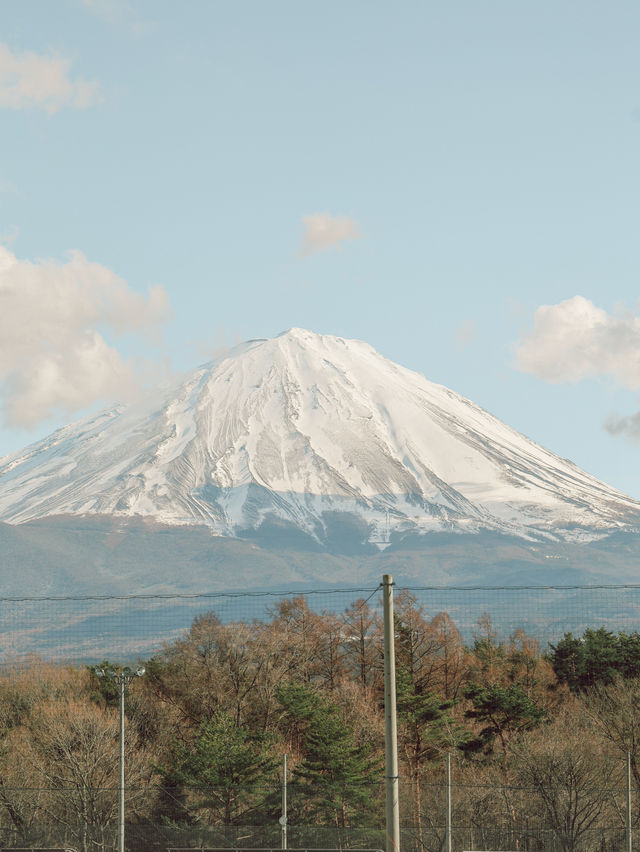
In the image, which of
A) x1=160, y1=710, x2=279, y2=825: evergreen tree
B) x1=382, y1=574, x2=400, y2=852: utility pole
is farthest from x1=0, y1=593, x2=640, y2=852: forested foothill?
x1=382, y1=574, x2=400, y2=852: utility pole

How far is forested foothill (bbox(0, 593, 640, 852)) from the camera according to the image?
51.3 metres

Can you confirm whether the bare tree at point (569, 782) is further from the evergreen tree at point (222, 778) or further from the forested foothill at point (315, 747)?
the evergreen tree at point (222, 778)

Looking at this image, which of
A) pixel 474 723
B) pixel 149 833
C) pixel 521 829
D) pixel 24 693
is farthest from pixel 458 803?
pixel 24 693

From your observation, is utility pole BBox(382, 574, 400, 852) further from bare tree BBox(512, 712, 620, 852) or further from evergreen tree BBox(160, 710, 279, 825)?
evergreen tree BBox(160, 710, 279, 825)

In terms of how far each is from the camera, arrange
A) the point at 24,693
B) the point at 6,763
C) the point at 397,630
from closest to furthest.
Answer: the point at 6,763 → the point at 397,630 → the point at 24,693

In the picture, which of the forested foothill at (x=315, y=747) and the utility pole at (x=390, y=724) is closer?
the utility pole at (x=390, y=724)

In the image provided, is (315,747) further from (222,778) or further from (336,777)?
(222,778)

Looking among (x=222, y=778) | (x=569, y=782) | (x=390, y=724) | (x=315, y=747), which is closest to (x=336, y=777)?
(x=315, y=747)

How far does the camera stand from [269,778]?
2119 inches

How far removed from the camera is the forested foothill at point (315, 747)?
51281mm

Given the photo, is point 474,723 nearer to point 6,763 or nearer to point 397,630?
point 397,630

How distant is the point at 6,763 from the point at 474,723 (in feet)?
93.4

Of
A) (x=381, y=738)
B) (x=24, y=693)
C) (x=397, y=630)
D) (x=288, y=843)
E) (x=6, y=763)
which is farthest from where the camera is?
(x=24, y=693)

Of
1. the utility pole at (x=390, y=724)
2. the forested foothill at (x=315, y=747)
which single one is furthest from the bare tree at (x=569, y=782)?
the utility pole at (x=390, y=724)
